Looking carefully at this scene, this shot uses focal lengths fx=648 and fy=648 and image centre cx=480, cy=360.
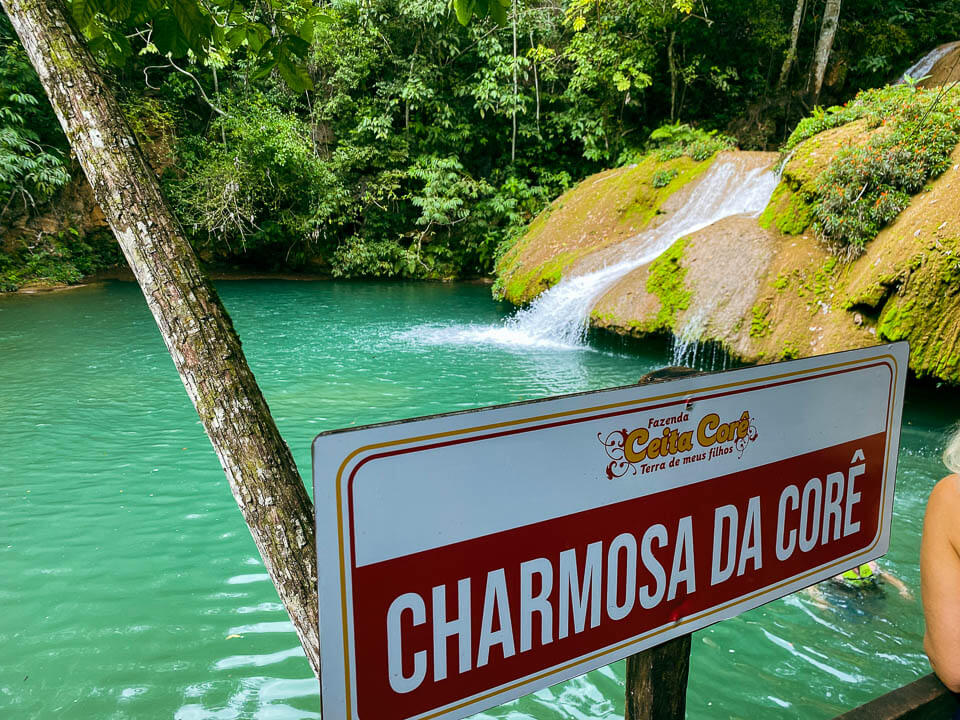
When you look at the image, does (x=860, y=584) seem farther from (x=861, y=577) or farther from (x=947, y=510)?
(x=947, y=510)

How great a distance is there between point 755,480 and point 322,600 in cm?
69

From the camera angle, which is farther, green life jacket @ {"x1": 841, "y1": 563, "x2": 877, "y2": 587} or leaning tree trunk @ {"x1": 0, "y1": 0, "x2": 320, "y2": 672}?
green life jacket @ {"x1": 841, "y1": 563, "x2": 877, "y2": 587}

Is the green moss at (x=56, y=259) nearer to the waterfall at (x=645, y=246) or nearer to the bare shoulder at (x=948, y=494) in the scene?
the waterfall at (x=645, y=246)

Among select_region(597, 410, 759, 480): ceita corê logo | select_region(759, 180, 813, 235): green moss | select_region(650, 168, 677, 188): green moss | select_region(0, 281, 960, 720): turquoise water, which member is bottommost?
select_region(0, 281, 960, 720): turquoise water

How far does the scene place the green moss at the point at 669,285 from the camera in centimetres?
865

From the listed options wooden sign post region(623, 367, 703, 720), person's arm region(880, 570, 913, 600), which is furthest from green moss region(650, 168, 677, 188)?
wooden sign post region(623, 367, 703, 720)

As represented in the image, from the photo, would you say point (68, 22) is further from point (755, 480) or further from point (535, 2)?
point (535, 2)

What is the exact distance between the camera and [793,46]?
1584cm

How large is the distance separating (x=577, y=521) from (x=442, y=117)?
738 inches

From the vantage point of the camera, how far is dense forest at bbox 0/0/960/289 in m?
16.2

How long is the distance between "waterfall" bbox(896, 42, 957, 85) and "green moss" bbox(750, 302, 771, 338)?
10425mm

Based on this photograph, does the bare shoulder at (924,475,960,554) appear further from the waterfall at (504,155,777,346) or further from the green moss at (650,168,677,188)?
the green moss at (650,168,677,188)

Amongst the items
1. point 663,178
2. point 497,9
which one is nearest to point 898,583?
point 497,9

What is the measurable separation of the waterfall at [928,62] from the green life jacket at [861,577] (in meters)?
15.0
